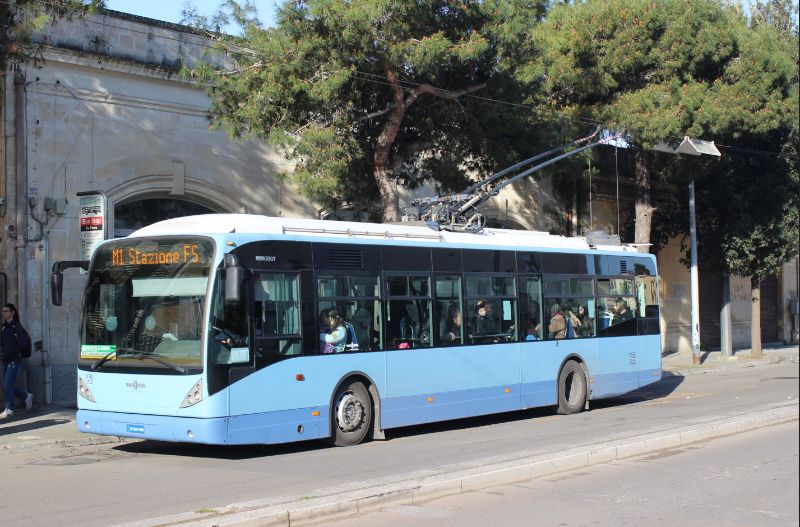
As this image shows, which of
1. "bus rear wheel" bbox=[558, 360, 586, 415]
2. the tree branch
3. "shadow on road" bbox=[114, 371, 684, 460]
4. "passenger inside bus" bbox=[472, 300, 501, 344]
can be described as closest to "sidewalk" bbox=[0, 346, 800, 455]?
"shadow on road" bbox=[114, 371, 684, 460]

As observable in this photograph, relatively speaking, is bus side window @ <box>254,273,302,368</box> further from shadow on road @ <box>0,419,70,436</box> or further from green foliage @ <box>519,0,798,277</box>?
green foliage @ <box>519,0,798,277</box>

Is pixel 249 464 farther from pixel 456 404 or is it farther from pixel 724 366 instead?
pixel 724 366

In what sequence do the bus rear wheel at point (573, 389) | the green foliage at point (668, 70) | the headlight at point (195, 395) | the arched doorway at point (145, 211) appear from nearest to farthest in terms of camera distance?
the headlight at point (195, 395), the bus rear wheel at point (573, 389), the arched doorway at point (145, 211), the green foliage at point (668, 70)

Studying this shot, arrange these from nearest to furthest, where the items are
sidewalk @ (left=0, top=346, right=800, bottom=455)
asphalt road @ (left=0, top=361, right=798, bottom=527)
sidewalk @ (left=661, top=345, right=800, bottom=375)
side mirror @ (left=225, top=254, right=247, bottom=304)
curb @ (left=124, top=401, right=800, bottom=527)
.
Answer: curb @ (left=124, top=401, right=800, bottom=527), asphalt road @ (left=0, top=361, right=798, bottom=527), side mirror @ (left=225, top=254, right=247, bottom=304), sidewalk @ (left=0, top=346, right=800, bottom=455), sidewalk @ (left=661, top=345, right=800, bottom=375)

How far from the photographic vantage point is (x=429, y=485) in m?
8.78

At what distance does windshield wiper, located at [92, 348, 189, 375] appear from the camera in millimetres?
10891

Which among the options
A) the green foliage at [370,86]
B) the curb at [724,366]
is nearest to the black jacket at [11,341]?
the green foliage at [370,86]

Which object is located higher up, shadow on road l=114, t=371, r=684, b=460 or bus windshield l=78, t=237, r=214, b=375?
bus windshield l=78, t=237, r=214, b=375

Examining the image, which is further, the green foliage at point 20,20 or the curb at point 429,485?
the green foliage at point 20,20

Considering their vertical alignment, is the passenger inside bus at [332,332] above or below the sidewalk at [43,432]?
above

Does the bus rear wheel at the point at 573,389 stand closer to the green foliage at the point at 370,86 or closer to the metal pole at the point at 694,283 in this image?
the green foliage at the point at 370,86

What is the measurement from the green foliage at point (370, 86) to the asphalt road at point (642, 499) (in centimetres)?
893

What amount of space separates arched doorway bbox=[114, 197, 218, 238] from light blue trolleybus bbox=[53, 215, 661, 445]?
7.50 m

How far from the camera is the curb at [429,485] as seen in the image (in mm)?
7473
